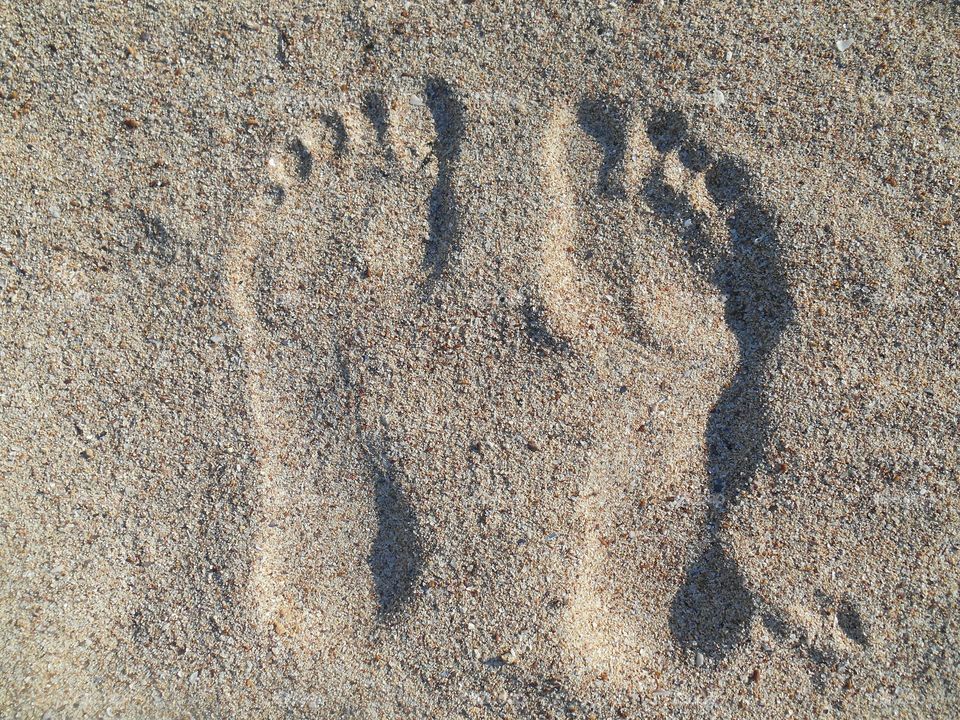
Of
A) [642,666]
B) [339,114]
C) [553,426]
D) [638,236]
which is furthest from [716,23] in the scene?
[642,666]

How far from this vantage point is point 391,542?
1511 mm

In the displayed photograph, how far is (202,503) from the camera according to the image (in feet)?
Result: 4.91

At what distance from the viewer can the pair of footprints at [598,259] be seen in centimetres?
150

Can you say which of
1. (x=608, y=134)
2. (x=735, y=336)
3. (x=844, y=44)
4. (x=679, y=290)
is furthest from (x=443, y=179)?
(x=844, y=44)

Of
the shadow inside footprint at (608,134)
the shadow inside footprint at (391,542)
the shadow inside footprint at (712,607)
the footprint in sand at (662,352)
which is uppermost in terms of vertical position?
the shadow inside footprint at (608,134)

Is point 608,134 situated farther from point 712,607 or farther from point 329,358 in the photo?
point 712,607

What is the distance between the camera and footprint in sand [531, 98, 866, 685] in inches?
58.9

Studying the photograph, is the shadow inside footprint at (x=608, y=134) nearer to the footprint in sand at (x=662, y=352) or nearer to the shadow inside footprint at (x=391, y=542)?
the footprint in sand at (x=662, y=352)

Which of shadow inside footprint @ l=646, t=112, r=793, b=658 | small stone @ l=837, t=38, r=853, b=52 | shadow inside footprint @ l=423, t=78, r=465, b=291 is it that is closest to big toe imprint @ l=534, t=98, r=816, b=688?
shadow inside footprint @ l=646, t=112, r=793, b=658

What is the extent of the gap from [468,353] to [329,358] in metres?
0.34

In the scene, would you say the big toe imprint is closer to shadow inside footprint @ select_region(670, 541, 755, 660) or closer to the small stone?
shadow inside footprint @ select_region(670, 541, 755, 660)

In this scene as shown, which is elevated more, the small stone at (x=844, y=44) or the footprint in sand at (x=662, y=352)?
the small stone at (x=844, y=44)

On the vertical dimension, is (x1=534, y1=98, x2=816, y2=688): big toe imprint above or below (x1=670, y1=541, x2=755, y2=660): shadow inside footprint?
above

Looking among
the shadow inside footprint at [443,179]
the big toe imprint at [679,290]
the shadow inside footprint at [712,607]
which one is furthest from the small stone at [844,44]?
the shadow inside footprint at [712,607]
